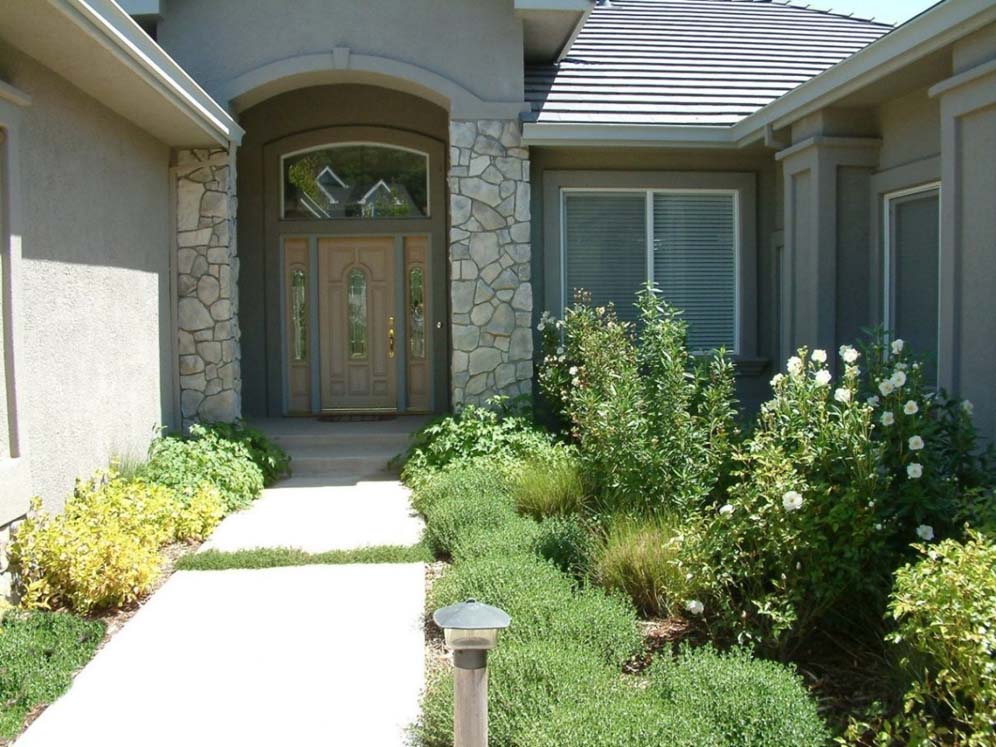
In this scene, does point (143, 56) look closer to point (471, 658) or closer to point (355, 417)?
point (471, 658)

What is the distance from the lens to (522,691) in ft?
13.7

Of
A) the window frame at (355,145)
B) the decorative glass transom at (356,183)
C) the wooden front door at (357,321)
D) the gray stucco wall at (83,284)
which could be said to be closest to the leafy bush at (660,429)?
the gray stucco wall at (83,284)

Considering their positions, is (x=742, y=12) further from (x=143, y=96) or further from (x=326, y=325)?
(x=143, y=96)

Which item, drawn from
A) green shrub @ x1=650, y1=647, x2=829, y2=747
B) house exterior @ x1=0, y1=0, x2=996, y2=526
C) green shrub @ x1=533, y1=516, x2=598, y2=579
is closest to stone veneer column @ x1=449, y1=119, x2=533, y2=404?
house exterior @ x1=0, y1=0, x2=996, y2=526

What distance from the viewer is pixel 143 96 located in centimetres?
775

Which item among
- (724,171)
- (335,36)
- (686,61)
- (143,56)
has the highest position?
(686,61)

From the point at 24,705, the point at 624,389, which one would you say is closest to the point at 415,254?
the point at 624,389

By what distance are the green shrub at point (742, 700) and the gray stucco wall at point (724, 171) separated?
6.76 meters

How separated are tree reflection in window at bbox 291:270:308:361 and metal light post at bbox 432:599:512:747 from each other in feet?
30.1

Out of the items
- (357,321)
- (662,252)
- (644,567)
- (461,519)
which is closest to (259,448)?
(357,321)

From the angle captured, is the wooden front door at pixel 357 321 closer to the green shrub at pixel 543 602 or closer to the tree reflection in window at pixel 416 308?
the tree reflection in window at pixel 416 308

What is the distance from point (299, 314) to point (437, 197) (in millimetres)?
2096

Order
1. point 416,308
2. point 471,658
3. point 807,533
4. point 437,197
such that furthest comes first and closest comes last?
point 416,308, point 437,197, point 807,533, point 471,658

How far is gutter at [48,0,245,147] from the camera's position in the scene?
235 inches
